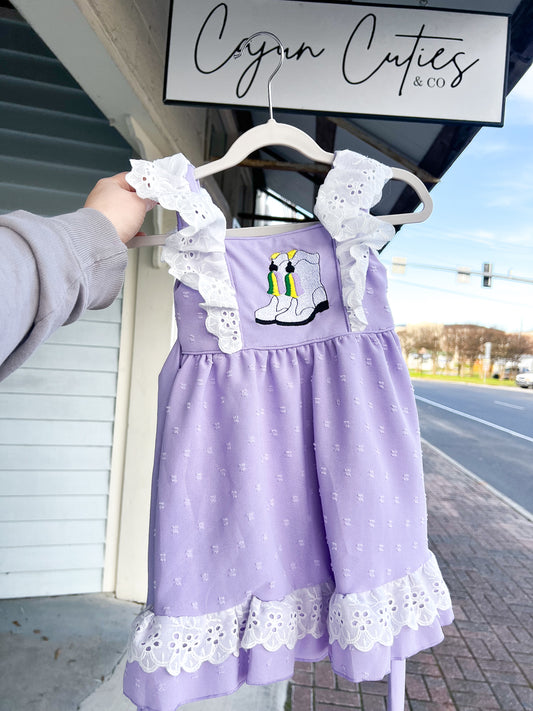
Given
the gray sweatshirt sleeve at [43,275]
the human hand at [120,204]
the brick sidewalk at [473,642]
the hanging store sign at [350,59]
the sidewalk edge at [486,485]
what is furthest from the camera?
the sidewalk edge at [486,485]

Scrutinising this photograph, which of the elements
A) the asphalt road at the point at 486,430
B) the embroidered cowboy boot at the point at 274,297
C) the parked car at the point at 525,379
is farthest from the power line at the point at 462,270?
the embroidered cowboy boot at the point at 274,297

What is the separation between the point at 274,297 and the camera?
1.08m

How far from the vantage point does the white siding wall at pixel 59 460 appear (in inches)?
111

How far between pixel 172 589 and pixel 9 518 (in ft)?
7.37

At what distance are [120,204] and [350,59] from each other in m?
0.99

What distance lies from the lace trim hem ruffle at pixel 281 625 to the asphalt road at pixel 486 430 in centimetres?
453

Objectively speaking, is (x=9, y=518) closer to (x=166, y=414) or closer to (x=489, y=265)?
(x=166, y=414)

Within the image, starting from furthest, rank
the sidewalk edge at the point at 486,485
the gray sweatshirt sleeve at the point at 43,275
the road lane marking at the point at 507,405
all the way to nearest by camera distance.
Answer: the sidewalk edge at the point at 486,485 → the road lane marking at the point at 507,405 → the gray sweatshirt sleeve at the point at 43,275

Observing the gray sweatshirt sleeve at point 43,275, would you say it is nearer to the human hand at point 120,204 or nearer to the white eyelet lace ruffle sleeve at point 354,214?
the human hand at point 120,204

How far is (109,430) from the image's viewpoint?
2.94 meters

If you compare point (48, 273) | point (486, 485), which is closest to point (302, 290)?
point (48, 273)

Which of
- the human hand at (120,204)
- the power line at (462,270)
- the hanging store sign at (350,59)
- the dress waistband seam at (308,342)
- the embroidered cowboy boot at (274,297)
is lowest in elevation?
the dress waistband seam at (308,342)

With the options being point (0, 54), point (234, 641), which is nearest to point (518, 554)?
point (234, 641)

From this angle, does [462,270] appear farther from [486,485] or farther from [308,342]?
[308,342]
